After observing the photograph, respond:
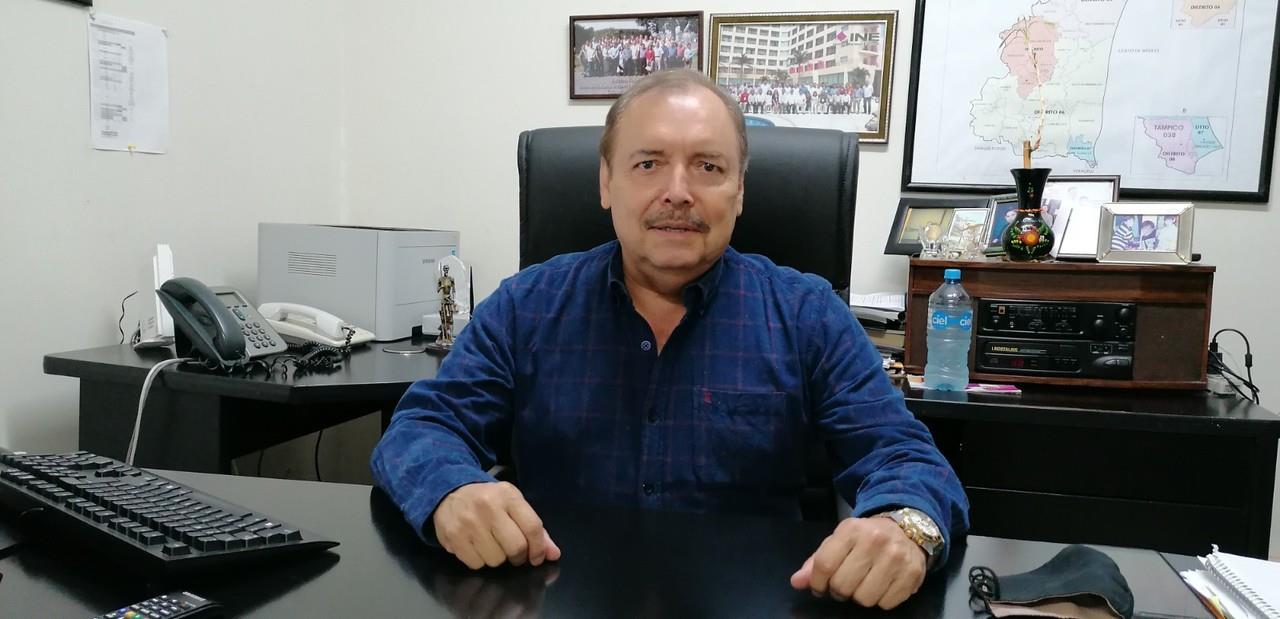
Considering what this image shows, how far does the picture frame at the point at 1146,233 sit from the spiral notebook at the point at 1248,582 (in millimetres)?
987

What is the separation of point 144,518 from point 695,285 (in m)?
0.70

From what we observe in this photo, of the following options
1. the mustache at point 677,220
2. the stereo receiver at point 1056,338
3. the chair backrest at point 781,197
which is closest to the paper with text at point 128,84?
the chair backrest at point 781,197

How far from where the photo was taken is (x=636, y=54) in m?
2.32

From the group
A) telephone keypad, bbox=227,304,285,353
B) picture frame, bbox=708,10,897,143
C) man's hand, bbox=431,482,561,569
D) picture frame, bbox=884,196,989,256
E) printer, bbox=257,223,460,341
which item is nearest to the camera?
man's hand, bbox=431,482,561,569

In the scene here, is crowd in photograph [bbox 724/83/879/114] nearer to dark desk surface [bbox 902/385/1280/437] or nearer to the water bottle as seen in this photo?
the water bottle

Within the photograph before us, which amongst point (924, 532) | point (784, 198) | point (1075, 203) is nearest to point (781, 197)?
point (784, 198)

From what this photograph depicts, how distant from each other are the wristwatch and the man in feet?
0.79

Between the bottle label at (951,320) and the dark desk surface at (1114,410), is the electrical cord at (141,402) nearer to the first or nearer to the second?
the dark desk surface at (1114,410)

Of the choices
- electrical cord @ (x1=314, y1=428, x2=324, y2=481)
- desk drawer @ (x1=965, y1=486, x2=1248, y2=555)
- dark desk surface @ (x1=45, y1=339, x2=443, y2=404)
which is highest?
dark desk surface @ (x1=45, y1=339, x2=443, y2=404)

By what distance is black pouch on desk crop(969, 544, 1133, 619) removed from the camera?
0.61 metres

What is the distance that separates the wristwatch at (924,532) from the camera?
0.73m

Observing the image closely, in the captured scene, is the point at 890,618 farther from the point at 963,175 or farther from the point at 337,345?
the point at 963,175

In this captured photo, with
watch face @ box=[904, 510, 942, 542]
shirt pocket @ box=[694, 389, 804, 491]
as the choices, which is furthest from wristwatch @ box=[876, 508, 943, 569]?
shirt pocket @ box=[694, 389, 804, 491]

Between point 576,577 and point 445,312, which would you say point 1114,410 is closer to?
point 576,577
